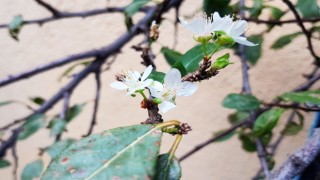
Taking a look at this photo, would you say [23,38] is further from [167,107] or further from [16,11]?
[167,107]

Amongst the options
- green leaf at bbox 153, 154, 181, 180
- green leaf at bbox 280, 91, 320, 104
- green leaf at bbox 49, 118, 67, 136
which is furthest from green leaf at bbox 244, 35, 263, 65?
green leaf at bbox 153, 154, 181, 180

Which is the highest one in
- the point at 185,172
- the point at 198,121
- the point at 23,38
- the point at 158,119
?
the point at 158,119

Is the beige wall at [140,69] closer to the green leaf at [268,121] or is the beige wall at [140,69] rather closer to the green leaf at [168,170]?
the green leaf at [268,121]

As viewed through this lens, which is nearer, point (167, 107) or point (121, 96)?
point (167, 107)

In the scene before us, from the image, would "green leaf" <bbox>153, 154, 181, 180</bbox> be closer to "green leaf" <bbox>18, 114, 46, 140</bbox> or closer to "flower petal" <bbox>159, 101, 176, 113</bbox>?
"flower petal" <bbox>159, 101, 176, 113</bbox>

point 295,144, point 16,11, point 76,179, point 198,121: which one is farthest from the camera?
point 16,11

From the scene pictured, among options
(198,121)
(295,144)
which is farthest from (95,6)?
(295,144)

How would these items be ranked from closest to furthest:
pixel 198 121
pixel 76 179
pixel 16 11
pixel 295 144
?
pixel 76 179
pixel 295 144
pixel 198 121
pixel 16 11
